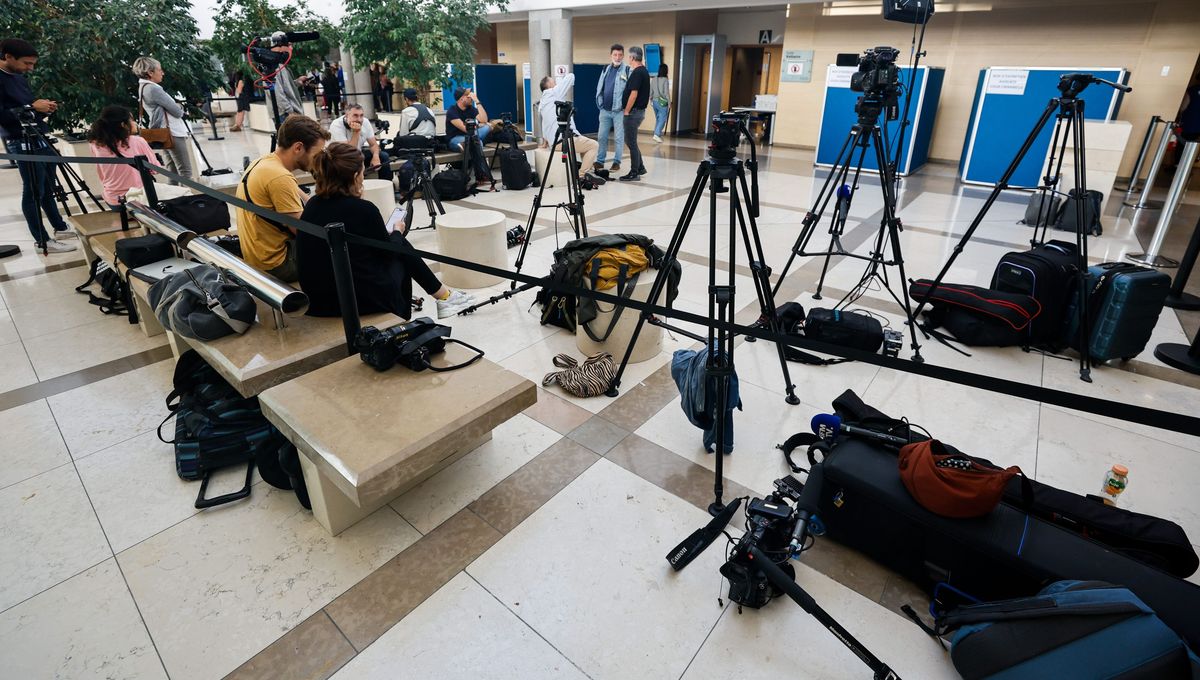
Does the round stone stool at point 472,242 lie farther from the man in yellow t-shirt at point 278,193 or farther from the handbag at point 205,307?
the handbag at point 205,307

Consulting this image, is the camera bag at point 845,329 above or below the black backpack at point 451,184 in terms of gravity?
below

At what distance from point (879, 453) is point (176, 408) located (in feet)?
9.06

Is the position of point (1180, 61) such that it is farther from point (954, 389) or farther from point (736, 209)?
point (736, 209)

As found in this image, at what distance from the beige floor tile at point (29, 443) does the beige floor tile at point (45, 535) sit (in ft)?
0.25

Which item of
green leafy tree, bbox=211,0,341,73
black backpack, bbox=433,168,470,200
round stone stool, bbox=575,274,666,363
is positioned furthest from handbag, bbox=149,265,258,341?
green leafy tree, bbox=211,0,341,73

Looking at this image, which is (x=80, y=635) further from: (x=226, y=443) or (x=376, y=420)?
(x=376, y=420)

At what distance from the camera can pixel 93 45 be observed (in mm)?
5227

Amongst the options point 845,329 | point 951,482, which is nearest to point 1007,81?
point 845,329

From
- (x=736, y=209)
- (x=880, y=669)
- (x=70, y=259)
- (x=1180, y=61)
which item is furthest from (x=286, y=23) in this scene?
(x=1180, y=61)

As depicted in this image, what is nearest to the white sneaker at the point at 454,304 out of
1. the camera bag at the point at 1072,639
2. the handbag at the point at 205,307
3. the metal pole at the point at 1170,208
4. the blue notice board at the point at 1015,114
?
the handbag at the point at 205,307

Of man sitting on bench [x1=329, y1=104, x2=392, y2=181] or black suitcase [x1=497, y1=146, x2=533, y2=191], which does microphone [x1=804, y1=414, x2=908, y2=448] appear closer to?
man sitting on bench [x1=329, y1=104, x2=392, y2=181]

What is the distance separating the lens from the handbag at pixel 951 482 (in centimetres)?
163

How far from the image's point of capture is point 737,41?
40.8 feet

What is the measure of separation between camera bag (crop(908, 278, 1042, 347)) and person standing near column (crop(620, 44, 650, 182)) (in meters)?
5.08
